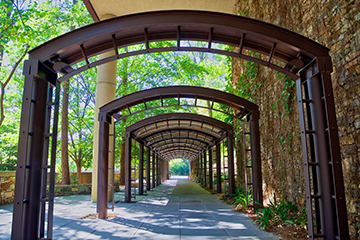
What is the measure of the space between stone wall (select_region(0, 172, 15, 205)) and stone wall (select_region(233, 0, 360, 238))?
9393mm

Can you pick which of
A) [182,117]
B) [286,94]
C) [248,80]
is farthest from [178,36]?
[248,80]

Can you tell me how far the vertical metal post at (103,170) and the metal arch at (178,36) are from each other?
10.3ft

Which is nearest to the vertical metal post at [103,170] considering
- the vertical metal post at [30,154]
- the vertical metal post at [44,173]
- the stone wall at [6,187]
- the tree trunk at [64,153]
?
the vertical metal post at [44,173]

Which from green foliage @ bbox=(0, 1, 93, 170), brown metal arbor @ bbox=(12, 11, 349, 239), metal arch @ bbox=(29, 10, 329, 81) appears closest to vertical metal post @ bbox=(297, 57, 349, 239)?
brown metal arbor @ bbox=(12, 11, 349, 239)

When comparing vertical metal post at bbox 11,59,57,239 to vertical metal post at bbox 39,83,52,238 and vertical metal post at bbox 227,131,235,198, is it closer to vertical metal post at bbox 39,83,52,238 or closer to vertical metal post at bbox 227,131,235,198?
vertical metal post at bbox 39,83,52,238

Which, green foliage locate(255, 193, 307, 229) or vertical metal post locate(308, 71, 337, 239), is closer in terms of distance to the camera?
vertical metal post locate(308, 71, 337, 239)

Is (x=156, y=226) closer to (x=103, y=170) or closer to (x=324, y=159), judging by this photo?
(x=103, y=170)

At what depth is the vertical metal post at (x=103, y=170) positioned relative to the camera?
761 cm

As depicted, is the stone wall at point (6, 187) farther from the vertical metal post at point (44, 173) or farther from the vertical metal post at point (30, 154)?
the vertical metal post at point (30, 154)

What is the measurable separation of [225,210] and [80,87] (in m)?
15.9

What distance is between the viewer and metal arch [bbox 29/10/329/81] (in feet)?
15.4

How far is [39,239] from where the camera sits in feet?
13.8

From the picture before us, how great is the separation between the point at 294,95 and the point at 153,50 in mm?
4264

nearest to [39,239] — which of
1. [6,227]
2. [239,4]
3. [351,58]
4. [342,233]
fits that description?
[6,227]
